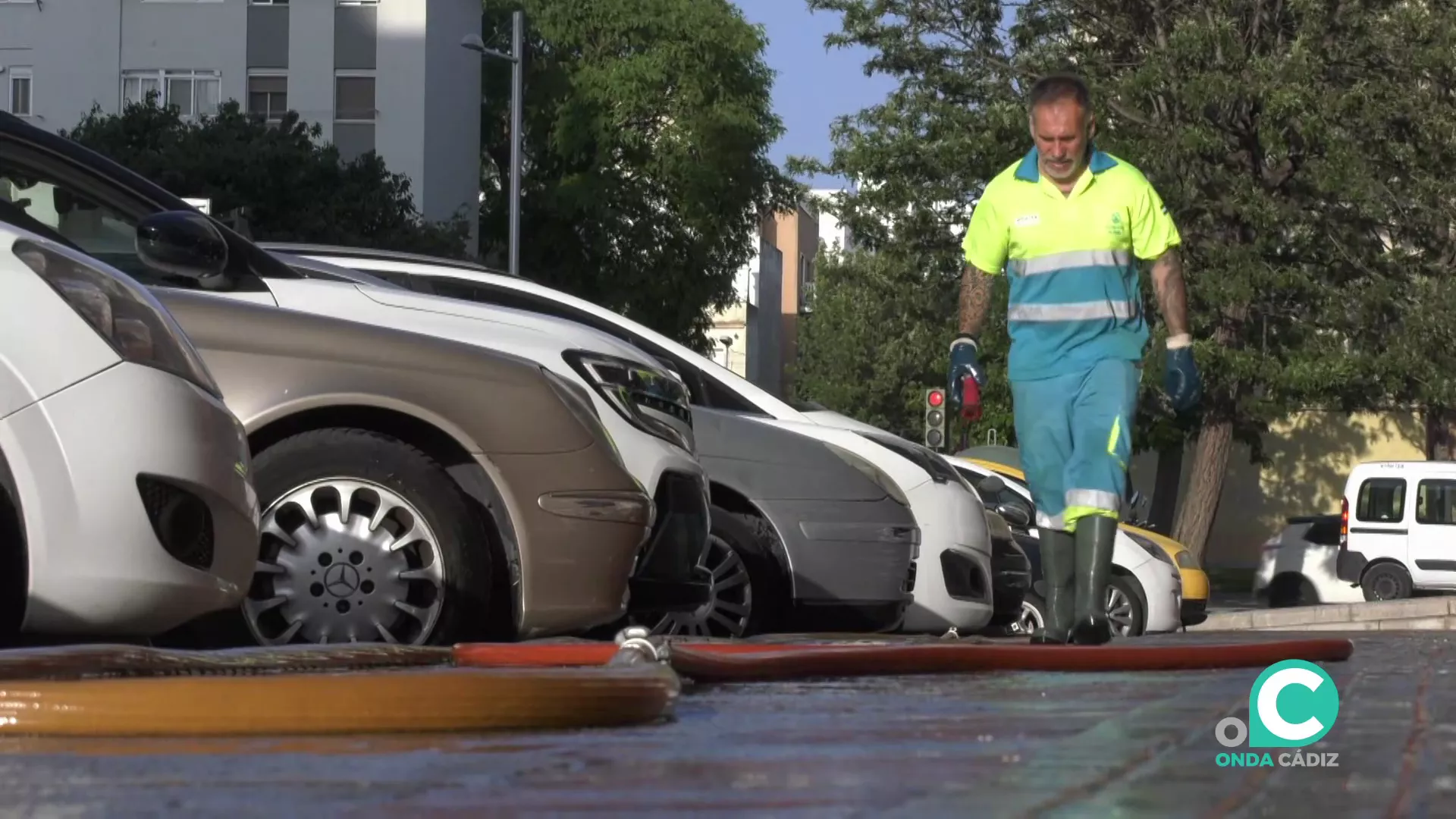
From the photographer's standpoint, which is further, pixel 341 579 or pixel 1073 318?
pixel 1073 318

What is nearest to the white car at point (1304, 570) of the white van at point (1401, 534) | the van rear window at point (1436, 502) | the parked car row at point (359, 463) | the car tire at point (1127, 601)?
the white van at point (1401, 534)

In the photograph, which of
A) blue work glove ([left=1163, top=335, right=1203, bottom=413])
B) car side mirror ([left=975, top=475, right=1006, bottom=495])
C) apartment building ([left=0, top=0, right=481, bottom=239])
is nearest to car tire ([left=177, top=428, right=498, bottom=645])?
blue work glove ([left=1163, top=335, right=1203, bottom=413])

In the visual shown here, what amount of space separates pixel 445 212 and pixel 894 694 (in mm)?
48688

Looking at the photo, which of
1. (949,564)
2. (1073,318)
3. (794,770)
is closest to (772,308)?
(949,564)

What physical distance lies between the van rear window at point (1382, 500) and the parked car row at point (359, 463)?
23.4 meters

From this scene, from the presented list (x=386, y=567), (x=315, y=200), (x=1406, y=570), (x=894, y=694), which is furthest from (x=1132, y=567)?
(x=315, y=200)

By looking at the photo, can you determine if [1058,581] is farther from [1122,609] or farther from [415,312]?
[1122,609]

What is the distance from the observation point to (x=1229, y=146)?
28.9 meters

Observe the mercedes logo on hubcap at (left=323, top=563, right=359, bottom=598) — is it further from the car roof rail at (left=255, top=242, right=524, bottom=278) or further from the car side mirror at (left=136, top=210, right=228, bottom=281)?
the car roof rail at (left=255, top=242, right=524, bottom=278)

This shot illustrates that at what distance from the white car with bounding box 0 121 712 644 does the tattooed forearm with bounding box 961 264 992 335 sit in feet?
3.44

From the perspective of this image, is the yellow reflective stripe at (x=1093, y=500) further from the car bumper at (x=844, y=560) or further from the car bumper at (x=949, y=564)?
the car bumper at (x=949, y=564)

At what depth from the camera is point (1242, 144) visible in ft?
95.3

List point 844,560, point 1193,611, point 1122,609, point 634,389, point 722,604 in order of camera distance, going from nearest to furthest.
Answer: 1. point 634,389
2. point 722,604
3. point 844,560
4. point 1122,609
5. point 1193,611

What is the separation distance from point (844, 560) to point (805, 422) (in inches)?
53.8
